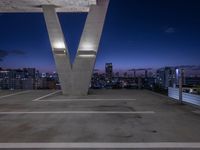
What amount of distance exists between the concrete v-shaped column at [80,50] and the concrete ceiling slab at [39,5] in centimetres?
50

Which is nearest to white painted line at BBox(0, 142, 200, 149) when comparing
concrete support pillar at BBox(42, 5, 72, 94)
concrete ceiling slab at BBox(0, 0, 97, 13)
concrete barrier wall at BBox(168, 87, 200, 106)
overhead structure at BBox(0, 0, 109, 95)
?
concrete barrier wall at BBox(168, 87, 200, 106)

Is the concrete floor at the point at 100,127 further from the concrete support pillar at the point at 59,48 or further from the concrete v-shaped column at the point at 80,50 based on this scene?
the concrete support pillar at the point at 59,48

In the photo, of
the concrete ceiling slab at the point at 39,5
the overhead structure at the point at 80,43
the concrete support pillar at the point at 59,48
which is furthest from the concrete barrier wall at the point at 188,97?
the concrete ceiling slab at the point at 39,5

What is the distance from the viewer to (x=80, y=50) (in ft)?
59.4

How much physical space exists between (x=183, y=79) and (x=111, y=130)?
7692 mm

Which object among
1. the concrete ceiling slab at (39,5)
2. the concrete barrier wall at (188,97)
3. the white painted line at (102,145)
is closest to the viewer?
the white painted line at (102,145)

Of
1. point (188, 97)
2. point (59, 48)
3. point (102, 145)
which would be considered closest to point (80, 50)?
point (59, 48)

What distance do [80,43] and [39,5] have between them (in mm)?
3555

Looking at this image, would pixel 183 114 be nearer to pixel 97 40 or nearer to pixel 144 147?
pixel 144 147

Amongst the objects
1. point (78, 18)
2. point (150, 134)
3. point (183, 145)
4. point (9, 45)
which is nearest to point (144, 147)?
point (183, 145)

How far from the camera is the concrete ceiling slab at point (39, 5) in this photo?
17978mm

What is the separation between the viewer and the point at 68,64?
18281mm

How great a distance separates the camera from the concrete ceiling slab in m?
18.0

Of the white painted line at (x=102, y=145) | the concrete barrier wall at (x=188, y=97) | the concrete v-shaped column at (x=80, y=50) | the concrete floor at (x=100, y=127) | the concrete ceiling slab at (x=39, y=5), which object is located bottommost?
the white painted line at (x=102, y=145)
